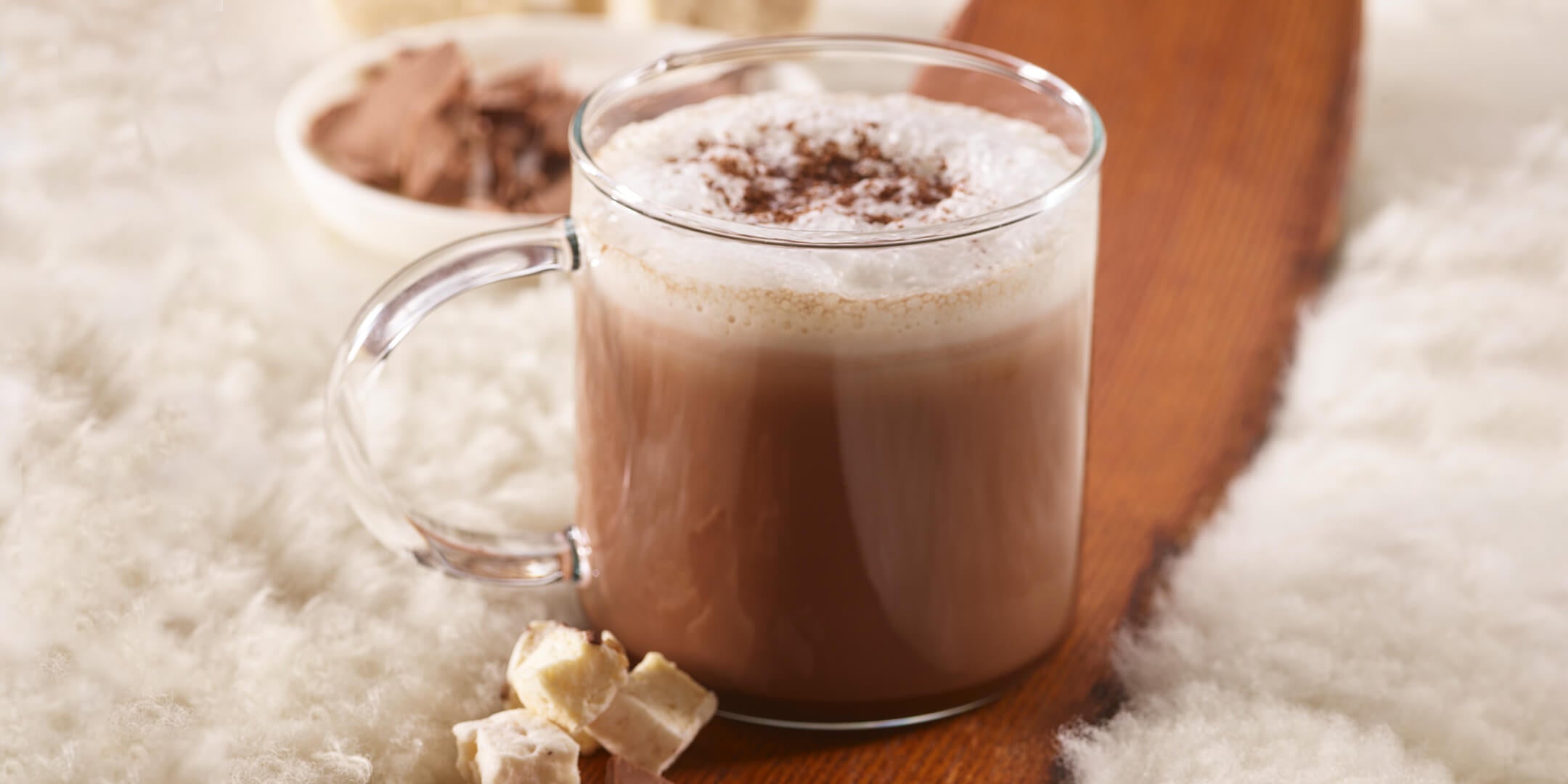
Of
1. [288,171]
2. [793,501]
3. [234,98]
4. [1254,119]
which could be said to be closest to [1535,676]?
[793,501]

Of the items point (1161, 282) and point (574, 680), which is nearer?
point (574, 680)

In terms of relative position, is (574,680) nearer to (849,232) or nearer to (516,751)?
(516,751)

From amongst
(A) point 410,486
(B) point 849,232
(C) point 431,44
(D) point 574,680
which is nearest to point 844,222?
(B) point 849,232

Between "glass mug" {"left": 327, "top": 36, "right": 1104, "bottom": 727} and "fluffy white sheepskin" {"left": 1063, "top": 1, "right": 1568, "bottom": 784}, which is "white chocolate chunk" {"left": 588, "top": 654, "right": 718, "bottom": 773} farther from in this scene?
"fluffy white sheepskin" {"left": 1063, "top": 1, "right": 1568, "bottom": 784}

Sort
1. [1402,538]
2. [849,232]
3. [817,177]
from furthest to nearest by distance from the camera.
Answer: [1402,538] → [817,177] → [849,232]

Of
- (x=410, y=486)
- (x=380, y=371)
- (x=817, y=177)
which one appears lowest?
(x=410, y=486)

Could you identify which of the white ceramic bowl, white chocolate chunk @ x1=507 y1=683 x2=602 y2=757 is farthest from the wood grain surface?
the white ceramic bowl
